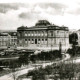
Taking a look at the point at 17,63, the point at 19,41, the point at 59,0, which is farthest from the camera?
the point at 19,41

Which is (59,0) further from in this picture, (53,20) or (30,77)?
(30,77)

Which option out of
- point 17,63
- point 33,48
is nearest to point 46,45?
point 33,48

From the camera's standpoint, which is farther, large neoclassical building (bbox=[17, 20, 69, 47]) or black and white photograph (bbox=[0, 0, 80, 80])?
large neoclassical building (bbox=[17, 20, 69, 47])

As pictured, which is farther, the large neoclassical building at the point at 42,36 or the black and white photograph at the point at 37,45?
the large neoclassical building at the point at 42,36

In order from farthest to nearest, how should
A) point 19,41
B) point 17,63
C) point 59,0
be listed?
point 19,41 → point 17,63 → point 59,0
